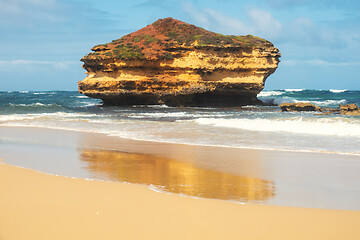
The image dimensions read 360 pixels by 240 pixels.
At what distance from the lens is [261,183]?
583 cm

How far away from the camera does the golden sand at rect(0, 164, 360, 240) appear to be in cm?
365

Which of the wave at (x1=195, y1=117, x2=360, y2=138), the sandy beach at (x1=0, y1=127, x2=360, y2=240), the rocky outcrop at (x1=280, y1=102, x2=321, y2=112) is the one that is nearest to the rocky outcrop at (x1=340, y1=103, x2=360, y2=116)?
the rocky outcrop at (x1=280, y1=102, x2=321, y2=112)

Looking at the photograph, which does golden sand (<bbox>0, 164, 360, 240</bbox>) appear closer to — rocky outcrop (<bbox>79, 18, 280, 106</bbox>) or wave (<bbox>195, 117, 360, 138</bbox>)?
wave (<bbox>195, 117, 360, 138</bbox>)

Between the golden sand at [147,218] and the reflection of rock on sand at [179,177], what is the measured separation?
489 mm

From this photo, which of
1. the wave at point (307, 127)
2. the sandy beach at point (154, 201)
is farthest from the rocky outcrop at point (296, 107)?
the sandy beach at point (154, 201)

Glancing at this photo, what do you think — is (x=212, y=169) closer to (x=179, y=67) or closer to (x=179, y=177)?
(x=179, y=177)

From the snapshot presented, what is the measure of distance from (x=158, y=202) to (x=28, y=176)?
94.0 inches

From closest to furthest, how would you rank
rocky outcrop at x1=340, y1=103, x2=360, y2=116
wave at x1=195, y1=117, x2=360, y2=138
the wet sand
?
1. the wet sand
2. wave at x1=195, y1=117, x2=360, y2=138
3. rocky outcrop at x1=340, y1=103, x2=360, y2=116

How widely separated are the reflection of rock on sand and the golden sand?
19.2 inches

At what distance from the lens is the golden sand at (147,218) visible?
3648mm

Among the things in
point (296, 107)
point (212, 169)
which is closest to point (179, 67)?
point (296, 107)

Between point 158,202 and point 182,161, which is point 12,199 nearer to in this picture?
point 158,202

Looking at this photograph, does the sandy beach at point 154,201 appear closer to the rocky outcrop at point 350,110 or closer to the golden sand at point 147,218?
the golden sand at point 147,218

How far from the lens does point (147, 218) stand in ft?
13.3
